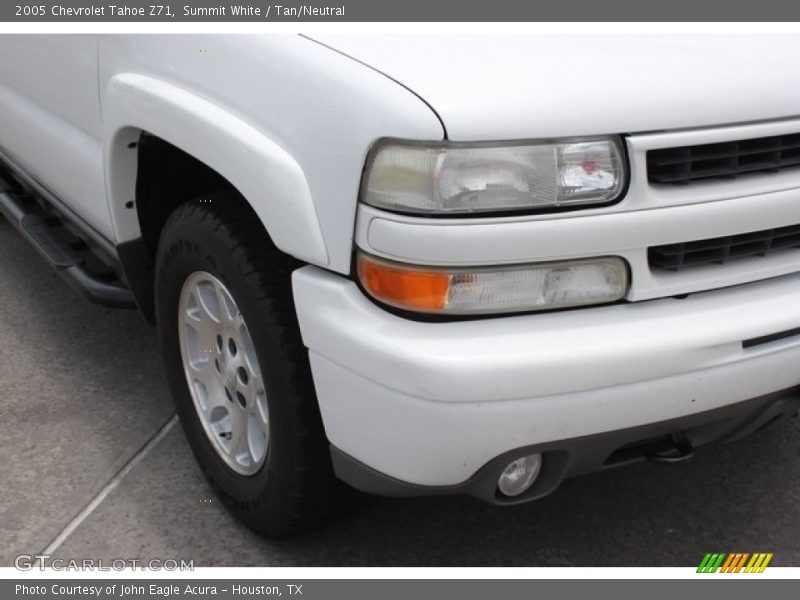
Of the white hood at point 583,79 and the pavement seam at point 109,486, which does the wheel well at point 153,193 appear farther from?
the white hood at point 583,79

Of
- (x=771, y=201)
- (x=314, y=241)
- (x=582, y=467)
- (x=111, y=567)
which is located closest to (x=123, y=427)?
(x=111, y=567)

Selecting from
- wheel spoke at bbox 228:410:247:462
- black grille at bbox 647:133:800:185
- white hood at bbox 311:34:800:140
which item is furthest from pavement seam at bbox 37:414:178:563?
black grille at bbox 647:133:800:185

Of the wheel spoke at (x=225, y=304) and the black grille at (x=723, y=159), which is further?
the wheel spoke at (x=225, y=304)

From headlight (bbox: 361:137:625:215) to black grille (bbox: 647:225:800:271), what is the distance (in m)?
0.23

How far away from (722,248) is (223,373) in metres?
1.38

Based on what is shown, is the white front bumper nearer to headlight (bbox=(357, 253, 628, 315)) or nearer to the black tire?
headlight (bbox=(357, 253, 628, 315))

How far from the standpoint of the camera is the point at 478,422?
202 cm

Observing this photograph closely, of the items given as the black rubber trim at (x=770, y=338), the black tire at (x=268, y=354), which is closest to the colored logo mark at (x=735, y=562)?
the black rubber trim at (x=770, y=338)

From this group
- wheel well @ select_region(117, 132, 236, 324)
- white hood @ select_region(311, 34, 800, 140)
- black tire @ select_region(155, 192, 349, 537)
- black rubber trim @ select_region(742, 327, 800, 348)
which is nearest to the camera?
white hood @ select_region(311, 34, 800, 140)

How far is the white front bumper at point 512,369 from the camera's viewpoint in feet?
6.56

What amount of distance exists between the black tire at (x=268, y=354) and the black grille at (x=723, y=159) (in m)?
0.89

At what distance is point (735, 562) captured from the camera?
2709mm

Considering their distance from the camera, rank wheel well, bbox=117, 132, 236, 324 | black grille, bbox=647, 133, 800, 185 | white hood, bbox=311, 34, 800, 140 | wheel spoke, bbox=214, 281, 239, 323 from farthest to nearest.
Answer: wheel well, bbox=117, 132, 236, 324, wheel spoke, bbox=214, 281, 239, 323, black grille, bbox=647, 133, 800, 185, white hood, bbox=311, 34, 800, 140

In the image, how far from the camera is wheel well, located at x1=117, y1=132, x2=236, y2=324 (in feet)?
9.62
